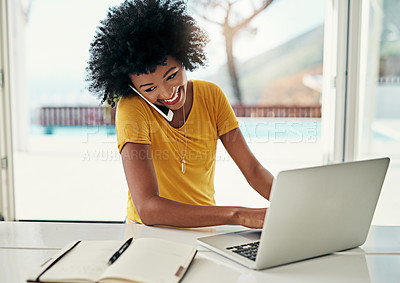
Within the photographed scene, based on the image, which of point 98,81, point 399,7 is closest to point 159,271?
point 98,81

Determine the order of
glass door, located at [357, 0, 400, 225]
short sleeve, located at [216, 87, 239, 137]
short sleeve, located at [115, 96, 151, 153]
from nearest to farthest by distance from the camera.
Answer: short sleeve, located at [115, 96, 151, 153] → short sleeve, located at [216, 87, 239, 137] → glass door, located at [357, 0, 400, 225]

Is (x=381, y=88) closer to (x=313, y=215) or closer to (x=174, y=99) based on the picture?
(x=174, y=99)

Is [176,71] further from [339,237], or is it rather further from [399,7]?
[399,7]

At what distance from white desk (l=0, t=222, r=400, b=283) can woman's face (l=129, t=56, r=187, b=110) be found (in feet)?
1.67

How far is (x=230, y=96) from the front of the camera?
6.76 metres

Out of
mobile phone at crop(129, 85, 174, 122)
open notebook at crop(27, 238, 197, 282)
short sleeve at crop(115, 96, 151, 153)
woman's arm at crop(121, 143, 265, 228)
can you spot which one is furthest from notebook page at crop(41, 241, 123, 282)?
mobile phone at crop(129, 85, 174, 122)

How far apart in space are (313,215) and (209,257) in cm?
25

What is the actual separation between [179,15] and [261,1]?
3303mm

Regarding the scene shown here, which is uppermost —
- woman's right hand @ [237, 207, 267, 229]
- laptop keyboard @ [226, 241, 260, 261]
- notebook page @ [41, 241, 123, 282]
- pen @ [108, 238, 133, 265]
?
woman's right hand @ [237, 207, 267, 229]

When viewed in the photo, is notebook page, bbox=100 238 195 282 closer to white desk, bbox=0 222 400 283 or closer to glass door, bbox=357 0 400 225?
white desk, bbox=0 222 400 283

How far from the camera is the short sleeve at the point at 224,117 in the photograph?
1.64 metres

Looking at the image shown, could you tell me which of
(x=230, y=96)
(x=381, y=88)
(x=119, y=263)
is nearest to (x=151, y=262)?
(x=119, y=263)

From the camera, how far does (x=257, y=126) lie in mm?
5496

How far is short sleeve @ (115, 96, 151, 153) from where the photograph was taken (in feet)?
4.62
